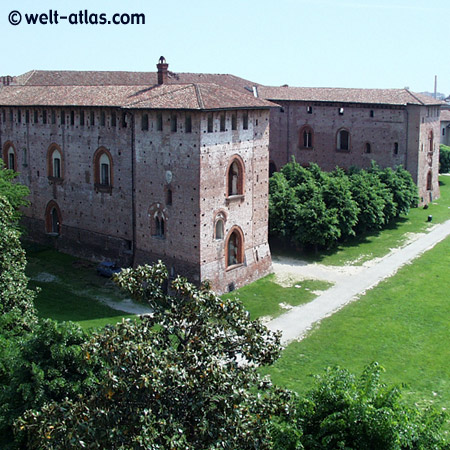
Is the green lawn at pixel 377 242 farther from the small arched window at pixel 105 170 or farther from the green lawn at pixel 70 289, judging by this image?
the green lawn at pixel 70 289

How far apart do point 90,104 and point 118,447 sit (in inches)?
1030

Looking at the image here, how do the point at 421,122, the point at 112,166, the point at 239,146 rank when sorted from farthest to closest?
the point at 421,122, the point at 112,166, the point at 239,146

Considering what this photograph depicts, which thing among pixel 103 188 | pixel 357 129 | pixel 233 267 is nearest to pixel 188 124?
pixel 233 267

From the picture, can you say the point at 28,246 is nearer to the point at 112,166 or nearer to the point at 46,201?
the point at 46,201

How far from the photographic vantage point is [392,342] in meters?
27.8

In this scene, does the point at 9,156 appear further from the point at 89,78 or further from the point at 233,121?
the point at 233,121

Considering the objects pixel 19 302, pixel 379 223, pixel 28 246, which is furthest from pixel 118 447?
pixel 379 223

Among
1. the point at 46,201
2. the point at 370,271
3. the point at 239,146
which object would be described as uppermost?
the point at 239,146

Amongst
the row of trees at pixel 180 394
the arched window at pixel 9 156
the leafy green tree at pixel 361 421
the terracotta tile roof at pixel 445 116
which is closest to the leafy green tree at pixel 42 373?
the row of trees at pixel 180 394

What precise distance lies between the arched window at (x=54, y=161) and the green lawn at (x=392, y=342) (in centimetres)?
1889

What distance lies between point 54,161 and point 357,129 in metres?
24.2

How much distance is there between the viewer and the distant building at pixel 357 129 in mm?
51375

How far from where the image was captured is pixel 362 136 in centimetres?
5312

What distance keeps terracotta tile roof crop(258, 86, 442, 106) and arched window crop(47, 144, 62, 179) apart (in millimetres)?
21317
